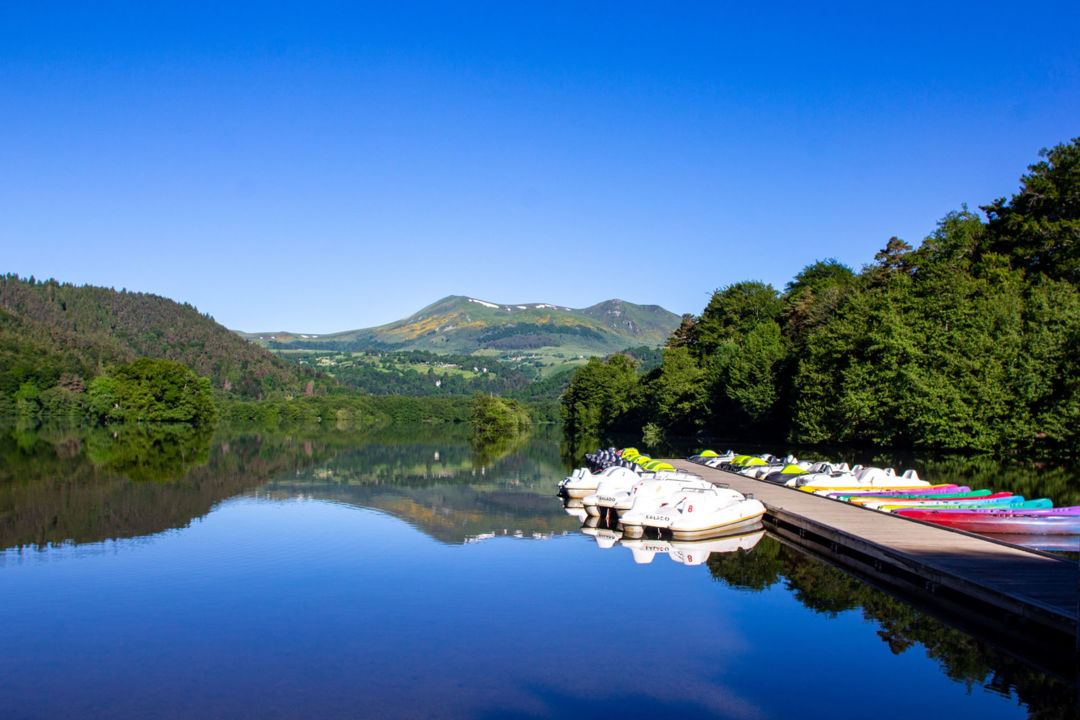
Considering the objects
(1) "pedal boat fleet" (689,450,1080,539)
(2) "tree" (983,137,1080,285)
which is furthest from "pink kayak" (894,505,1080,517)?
(2) "tree" (983,137,1080,285)

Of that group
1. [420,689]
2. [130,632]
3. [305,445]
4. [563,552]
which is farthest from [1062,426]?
[305,445]

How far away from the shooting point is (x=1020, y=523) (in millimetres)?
24938

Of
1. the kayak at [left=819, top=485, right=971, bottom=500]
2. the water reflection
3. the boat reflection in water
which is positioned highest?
the kayak at [left=819, top=485, right=971, bottom=500]

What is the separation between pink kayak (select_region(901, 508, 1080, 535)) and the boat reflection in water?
5.72 meters

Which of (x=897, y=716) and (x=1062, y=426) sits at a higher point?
(x=1062, y=426)

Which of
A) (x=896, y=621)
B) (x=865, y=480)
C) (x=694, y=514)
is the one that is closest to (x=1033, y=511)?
(x=865, y=480)

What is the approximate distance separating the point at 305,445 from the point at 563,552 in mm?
62735

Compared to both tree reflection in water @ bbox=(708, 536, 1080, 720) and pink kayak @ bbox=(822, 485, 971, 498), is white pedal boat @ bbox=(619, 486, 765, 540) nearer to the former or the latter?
tree reflection in water @ bbox=(708, 536, 1080, 720)

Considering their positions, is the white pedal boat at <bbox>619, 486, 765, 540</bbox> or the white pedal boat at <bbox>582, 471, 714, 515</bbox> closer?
the white pedal boat at <bbox>619, 486, 765, 540</bbox>

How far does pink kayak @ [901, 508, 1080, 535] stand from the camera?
24.8 metres

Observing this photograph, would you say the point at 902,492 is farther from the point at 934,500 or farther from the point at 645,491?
the point at 645,491

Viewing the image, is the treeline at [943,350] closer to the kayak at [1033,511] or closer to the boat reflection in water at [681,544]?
the kayak at [1033,511]

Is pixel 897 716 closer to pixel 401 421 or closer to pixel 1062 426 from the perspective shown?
pixel 1062 426

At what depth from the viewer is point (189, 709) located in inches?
490
